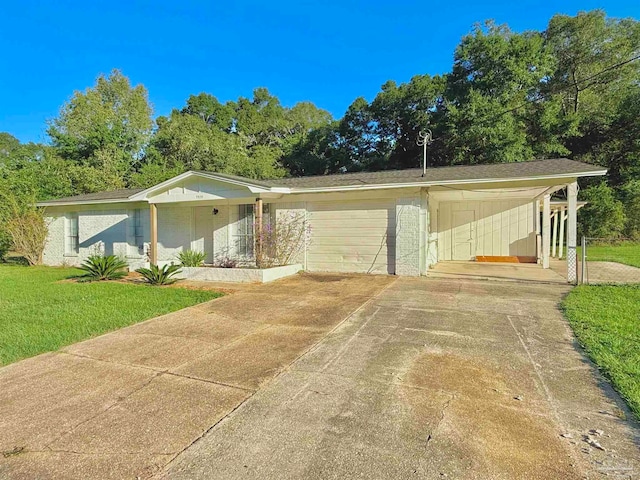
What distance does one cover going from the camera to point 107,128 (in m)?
25.6

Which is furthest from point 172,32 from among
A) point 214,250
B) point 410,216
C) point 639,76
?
point 639,76

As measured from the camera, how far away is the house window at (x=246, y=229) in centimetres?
1124

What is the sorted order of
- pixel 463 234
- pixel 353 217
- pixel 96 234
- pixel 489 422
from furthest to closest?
pixel 463 234 < pixel 96 234 < pixel 353 217 < pixel 489 422

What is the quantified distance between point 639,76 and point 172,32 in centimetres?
2775

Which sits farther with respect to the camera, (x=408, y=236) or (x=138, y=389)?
(x=408, y=236)

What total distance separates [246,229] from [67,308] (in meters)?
5.77

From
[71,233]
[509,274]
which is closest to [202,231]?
[71,233]

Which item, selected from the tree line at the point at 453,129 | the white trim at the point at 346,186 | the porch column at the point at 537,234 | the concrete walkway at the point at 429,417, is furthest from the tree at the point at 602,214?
the concrete walkway at the point at 429,417

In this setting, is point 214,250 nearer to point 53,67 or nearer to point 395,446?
point 395,446

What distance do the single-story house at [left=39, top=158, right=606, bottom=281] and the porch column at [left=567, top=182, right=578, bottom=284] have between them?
25 mm

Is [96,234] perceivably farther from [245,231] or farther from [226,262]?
[245,231]

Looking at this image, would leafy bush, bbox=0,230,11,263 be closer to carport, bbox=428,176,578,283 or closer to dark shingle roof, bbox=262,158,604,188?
dark shingle roof, bbox=262,158,604,188

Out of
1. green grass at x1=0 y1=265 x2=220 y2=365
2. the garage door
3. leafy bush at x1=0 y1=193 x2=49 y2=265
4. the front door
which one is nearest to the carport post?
the garage door

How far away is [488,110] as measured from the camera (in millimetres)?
19656
